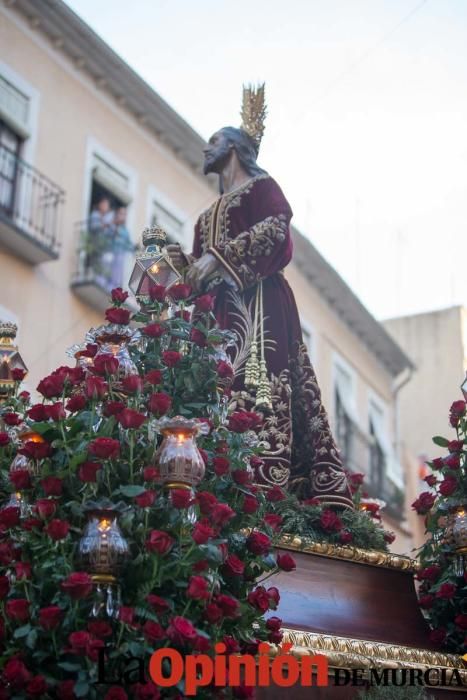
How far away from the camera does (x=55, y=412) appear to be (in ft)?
14.1

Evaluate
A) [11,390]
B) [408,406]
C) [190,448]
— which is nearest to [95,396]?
[190,448]

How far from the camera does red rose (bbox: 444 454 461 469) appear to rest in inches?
236

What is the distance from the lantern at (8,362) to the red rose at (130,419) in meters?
1.49

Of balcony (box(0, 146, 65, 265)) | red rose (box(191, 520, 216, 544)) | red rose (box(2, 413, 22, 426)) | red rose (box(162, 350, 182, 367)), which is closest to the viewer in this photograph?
red rose (box(191, 520, 216, 544))

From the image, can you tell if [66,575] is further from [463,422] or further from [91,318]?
[91,318]

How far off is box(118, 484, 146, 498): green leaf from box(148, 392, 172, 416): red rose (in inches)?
12.8

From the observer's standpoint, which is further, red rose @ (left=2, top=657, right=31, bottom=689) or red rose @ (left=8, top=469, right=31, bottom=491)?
red rose @ (left=8, top=469, right=31, bottom=491)

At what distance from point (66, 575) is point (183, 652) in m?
0.44

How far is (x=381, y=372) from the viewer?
24812mm

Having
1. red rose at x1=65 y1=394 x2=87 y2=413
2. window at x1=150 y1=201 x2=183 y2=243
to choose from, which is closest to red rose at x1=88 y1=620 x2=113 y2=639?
red rose at x1=65 y1=394 x2=87 y2=413

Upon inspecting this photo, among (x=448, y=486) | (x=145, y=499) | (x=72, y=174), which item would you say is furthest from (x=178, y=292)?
(x=72, y=174)

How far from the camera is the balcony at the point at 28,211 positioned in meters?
13.9

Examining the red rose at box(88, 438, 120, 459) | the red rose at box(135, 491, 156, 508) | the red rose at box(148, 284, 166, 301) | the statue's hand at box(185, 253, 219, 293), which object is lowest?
the red rose at box(135, 491, 156, 508)

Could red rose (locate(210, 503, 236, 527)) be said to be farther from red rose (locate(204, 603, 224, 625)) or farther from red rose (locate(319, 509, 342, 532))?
red rose (locate(319, 509, 342, 532))
